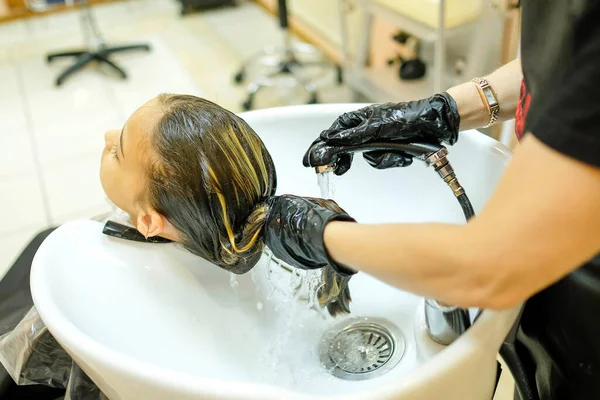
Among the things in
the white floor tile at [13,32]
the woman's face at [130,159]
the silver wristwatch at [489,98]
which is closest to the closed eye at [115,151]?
the woman's face at [130,159]

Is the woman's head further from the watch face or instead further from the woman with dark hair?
the watch face

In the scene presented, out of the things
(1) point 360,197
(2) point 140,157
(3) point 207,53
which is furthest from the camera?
(3) point 207,53

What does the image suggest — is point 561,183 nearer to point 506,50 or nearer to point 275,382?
point 275,382

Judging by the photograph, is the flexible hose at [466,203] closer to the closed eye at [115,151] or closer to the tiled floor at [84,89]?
the closed eye at [115,151]

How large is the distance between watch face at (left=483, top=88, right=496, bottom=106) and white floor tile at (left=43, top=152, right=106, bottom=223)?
1.70m

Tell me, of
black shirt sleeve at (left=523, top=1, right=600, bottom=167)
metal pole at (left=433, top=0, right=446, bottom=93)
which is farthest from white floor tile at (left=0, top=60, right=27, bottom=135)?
black shirt sleeve at (left=523, top=1, right=600, bottom=167)

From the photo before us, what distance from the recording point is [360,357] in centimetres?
100

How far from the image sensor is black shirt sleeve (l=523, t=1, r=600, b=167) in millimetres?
483

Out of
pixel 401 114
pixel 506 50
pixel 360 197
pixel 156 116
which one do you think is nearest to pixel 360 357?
pixel 360 197

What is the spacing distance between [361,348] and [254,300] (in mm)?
203

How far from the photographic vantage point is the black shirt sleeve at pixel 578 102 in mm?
483

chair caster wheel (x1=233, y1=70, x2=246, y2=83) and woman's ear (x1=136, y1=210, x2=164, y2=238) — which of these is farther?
chair caster wheel (x1=233, y1=70, x2=246, y2=83)

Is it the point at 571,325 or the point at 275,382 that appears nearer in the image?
the point at 571,325

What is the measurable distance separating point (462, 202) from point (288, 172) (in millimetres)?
383
